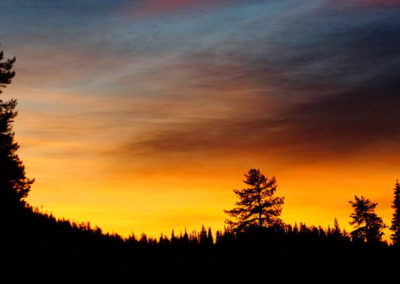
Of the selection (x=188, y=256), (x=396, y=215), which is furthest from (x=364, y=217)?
(x=188, y=256)

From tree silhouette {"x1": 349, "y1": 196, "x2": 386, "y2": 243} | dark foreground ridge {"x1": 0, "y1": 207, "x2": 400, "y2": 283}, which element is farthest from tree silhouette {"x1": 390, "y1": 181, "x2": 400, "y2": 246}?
dark foreground ridge {"x1": 0, "y1": 207, "x2": 400, "y2": 283}

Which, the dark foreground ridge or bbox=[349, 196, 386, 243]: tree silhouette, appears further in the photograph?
bbox=[349, 196, 386, 243]: tree silhouette

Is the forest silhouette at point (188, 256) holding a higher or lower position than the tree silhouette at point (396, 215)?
lower

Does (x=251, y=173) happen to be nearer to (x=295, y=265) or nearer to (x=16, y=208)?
(x=16, y=208)

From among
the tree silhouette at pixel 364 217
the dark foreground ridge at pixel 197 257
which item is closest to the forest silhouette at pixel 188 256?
the dark foreground ridge at pixel 197 257

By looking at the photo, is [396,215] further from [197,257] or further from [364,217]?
[197,257]

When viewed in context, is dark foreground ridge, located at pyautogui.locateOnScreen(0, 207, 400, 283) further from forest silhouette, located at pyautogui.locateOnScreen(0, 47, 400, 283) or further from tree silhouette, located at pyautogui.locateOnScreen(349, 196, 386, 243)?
tree silhouette, located at pyautogui.locateOnScreen(349, 196, 386, 243)

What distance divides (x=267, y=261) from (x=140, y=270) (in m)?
3.42

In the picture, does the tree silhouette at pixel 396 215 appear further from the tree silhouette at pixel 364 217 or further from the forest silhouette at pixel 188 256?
the forest silhouette at pixel 188 256

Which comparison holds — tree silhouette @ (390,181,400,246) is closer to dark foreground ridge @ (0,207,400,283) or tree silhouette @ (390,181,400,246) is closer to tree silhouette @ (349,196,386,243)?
tree silhouette @ (349,196,386,243)

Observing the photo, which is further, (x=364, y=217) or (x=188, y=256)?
(x=364, y=217)

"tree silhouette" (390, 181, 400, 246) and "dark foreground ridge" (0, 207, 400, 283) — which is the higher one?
"tree silhouette" (390, 181, 400, 246)

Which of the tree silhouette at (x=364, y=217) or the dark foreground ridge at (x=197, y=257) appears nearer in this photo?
the dark foreground ridge at (x=197, y=257)

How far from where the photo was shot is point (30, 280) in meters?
13.5
